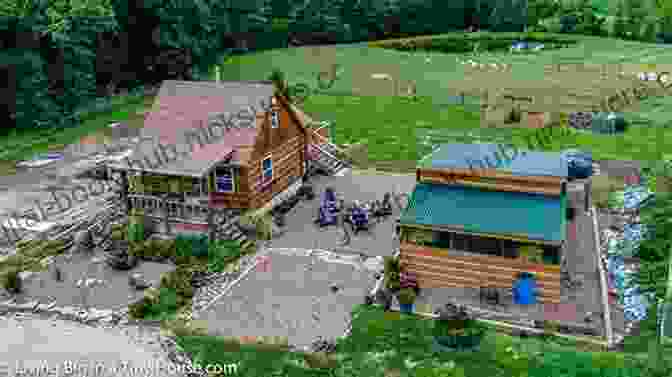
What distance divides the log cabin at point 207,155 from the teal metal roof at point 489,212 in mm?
6959

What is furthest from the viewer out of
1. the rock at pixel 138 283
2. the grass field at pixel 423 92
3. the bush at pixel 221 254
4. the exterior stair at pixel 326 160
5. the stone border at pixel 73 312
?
the grass field at pixel 423 92

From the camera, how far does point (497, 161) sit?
20234 millimetres

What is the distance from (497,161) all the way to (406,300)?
543cm

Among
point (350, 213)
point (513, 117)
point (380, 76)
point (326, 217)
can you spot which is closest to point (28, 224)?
point (326, 217)

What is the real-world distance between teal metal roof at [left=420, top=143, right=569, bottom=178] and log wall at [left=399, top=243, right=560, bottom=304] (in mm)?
2548

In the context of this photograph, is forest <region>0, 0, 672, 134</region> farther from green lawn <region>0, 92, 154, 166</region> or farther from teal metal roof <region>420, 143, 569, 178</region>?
teal metal roof <region>420, 143, 569, 178</region>

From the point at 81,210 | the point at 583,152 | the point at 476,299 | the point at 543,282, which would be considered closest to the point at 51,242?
the point at 81,210

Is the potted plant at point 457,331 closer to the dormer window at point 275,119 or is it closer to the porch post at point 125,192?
the dormer window at point 275,119

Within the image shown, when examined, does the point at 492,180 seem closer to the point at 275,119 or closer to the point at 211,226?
the point at 211,226

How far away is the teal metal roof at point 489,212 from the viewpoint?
18.0 meters

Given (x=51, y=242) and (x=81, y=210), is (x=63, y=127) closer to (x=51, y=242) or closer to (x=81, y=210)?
(x=81, y=210)

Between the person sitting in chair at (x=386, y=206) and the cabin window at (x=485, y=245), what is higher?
the cabin window at (x=485, y=245)

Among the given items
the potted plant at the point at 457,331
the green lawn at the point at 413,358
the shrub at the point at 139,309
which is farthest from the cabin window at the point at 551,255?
the shrub at the point at 139,309

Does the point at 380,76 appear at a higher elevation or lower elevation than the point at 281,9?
lower
